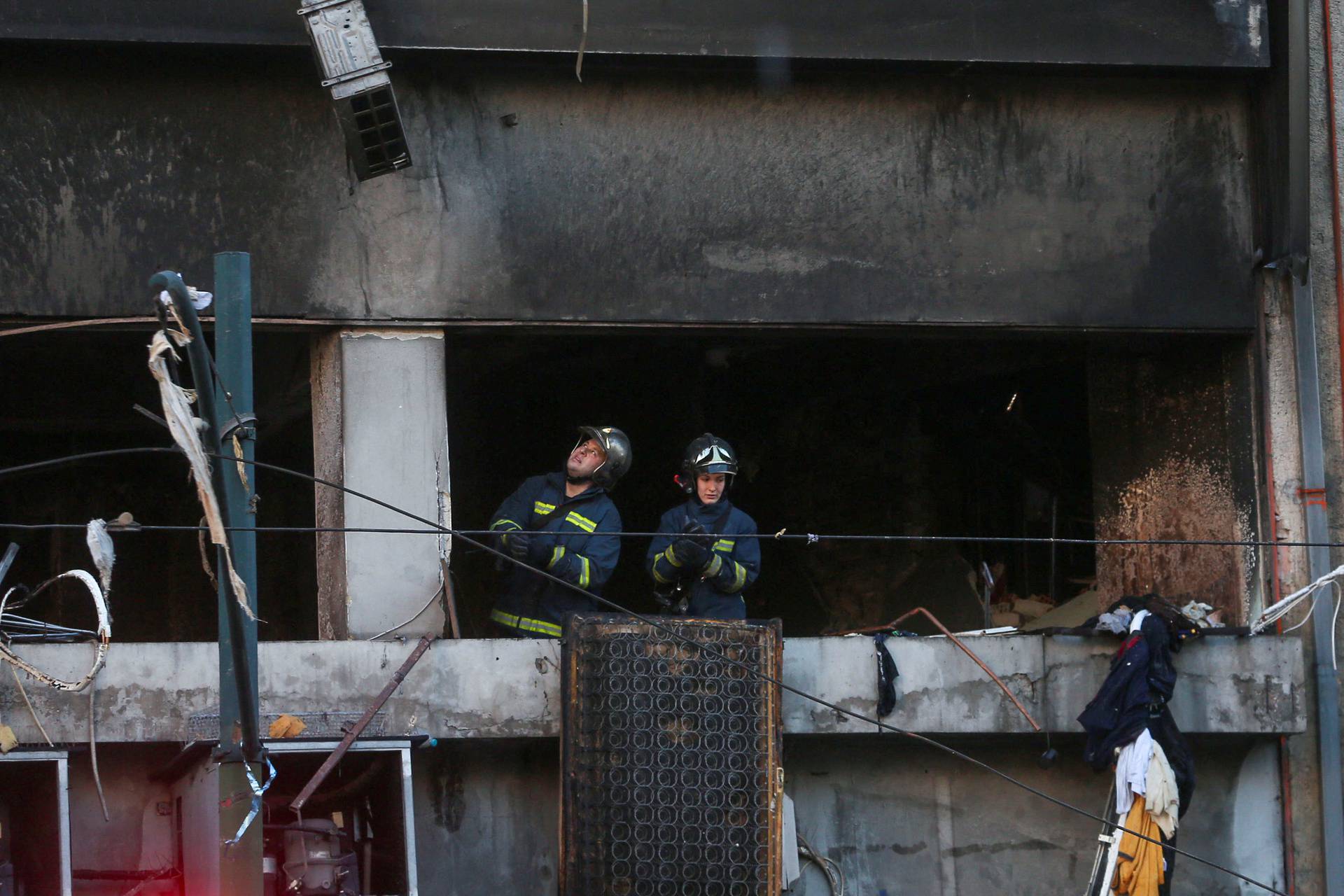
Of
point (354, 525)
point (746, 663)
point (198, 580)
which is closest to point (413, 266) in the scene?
point (354, 525)

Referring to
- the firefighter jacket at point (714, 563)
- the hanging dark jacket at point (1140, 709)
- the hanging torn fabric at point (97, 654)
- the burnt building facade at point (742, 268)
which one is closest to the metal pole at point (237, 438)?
the hanging torn fabric at point (97, 654)

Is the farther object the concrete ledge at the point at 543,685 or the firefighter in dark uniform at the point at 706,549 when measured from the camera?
the firefighter in dark uniform at the point at 706,549

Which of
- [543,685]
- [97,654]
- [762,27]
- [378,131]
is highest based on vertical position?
[762,27]

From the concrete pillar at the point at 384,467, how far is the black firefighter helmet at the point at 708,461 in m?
1.23

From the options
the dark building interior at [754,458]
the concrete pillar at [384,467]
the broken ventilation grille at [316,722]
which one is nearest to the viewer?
the broken ventilation grille at [316,722]

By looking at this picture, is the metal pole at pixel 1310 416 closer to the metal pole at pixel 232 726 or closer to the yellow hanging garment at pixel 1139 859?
the yellow hanging garment at pixel 1139 859

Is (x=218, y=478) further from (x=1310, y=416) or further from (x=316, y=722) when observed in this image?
(x=1310, y=416)

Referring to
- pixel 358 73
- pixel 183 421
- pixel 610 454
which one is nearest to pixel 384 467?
pixel 610 454

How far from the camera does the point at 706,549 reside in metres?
7.77

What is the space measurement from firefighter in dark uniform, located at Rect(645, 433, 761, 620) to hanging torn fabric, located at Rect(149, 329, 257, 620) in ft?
9.06

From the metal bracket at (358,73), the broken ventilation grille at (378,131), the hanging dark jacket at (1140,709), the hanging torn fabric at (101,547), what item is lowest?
the hanging dark jacket at (1140,709)

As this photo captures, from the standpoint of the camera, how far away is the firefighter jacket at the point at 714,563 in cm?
788

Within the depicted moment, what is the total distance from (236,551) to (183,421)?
717mm

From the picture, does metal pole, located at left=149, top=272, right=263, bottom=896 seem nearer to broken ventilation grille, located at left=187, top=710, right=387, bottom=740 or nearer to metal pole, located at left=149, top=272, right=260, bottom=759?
metal pole, located at left=149, top=272, right=260, bottom=759
